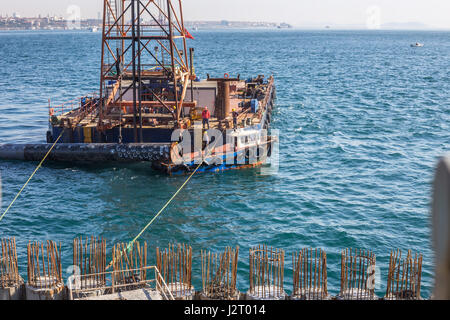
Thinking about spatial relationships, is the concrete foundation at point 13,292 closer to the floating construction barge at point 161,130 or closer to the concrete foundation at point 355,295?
the concrete foundation at point 355,295

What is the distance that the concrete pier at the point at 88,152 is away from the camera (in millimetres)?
34625

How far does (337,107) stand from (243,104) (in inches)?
813

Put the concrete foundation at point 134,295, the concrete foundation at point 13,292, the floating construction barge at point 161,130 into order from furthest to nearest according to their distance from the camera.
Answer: the floating construction barge at point 161,130
the concrete foundation at point 13,292
the concrete foundation at point 134,295

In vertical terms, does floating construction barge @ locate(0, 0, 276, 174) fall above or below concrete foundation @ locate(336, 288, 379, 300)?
above

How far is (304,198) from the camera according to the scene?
29.8 m

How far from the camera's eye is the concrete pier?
34.6m

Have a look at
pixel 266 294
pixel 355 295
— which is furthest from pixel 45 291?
pixel 355 295

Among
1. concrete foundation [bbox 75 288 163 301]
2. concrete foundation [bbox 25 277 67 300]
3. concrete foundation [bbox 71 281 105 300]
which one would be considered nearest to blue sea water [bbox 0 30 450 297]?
concrete foundation [bbox 75 288 163 301]

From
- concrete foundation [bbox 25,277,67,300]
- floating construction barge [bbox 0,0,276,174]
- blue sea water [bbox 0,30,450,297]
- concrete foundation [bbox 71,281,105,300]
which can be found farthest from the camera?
floating construction barge [bbox 0,0,276,174]

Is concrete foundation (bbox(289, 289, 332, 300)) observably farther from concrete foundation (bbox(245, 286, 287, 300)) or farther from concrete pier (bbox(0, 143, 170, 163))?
concrete pier (bbox(0, 143, 170, 163))

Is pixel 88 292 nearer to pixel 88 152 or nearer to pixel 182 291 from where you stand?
pixel 182 291

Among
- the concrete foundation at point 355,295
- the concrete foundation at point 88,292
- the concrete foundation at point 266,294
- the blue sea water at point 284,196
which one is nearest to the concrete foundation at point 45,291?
the concrete foundation at point 88,292

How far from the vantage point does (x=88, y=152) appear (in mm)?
35625

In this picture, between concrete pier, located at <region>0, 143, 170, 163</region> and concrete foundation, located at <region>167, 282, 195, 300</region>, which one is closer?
concrete foundation, located at <region>167, 282, 195, 300</region>
